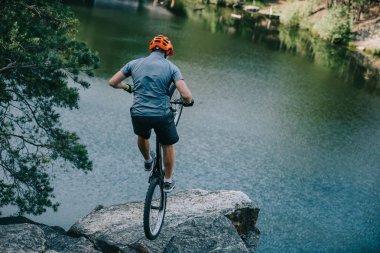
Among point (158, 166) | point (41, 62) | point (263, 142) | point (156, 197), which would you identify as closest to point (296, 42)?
point (263, 142)

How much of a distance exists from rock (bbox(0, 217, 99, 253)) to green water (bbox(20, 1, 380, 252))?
19.5 feet

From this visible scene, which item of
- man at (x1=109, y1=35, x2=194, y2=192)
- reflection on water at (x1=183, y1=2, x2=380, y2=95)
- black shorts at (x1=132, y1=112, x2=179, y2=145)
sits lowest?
reflection on water at (x1=183, y1=2, x2=380, y2=95)

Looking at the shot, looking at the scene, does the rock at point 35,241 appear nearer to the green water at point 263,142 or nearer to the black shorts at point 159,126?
the black shorts at point 159,126

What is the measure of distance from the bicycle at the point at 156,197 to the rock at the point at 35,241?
1102 millimetres

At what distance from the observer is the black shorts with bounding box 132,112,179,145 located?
7223mm

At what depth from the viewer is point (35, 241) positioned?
26.0 feet

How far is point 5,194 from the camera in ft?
35.0

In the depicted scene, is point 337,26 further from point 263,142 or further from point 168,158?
point 168,158

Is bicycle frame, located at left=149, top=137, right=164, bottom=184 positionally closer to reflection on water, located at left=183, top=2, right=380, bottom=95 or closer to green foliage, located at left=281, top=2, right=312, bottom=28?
reflection on water, located at left=183, top=2, right=380, bottom=95

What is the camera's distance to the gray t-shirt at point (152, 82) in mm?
7121

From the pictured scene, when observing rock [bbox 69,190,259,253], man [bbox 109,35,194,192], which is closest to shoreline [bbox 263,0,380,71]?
rock [bbox 69,190,259,253]

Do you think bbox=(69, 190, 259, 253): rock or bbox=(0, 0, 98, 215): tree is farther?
bbox=(0, 0, 98, 215): tree

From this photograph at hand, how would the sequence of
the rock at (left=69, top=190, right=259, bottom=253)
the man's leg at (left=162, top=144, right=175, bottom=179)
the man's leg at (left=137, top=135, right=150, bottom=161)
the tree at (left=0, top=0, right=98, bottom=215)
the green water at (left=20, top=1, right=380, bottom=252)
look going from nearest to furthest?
1. the man's leg at (left=137, top=135, right=150, bottom=161)
2. the man's leg at (left=162, top=144, right=175, bottom=179)
3. the rock at (left=69, top=190, right=259, bottom=253)
4. the tree at (left=0, top=0, right=98, bottom=215)
5. the green water at (left=20, top=1, right=380, bottom=252)

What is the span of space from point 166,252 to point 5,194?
421 centimetres
